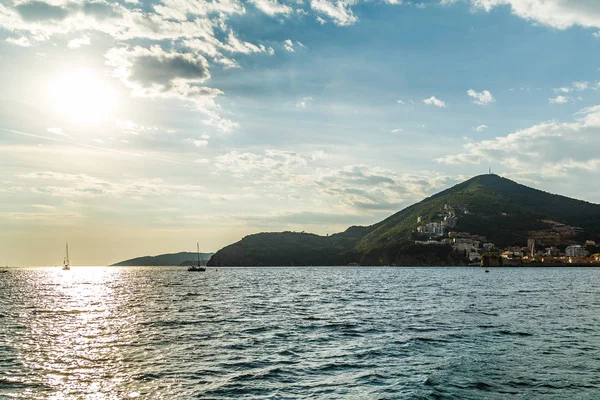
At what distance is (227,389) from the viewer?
84.8 ft

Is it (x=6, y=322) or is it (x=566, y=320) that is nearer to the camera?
(x=566, y=320)

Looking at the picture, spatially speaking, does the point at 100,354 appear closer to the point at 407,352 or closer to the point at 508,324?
the point at 407,352

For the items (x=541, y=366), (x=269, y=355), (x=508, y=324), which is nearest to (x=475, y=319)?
(x=508, y=324)

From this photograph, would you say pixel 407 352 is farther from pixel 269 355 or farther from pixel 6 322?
pixel 6 322

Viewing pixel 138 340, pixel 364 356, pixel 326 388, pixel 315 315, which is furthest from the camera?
pixel 315 315

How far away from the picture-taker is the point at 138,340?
4284 cm

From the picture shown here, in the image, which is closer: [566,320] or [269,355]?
[269,355]

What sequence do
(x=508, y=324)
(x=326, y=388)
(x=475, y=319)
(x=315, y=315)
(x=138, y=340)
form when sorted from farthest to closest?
(x=315, y=315), (x=475, y=319), (x=508, y=324), (x=138, y=340), (x=326, y=388)

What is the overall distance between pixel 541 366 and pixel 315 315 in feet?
105

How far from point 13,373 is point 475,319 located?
46.4 meters

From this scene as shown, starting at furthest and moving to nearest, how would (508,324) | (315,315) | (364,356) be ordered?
(315,315)
(508,324)
(364,356)

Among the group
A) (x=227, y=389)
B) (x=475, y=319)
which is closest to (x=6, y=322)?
(x=227, y=389)

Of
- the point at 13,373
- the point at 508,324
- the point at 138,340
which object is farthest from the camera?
the point at 508,324

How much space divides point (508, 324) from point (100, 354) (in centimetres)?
4083
